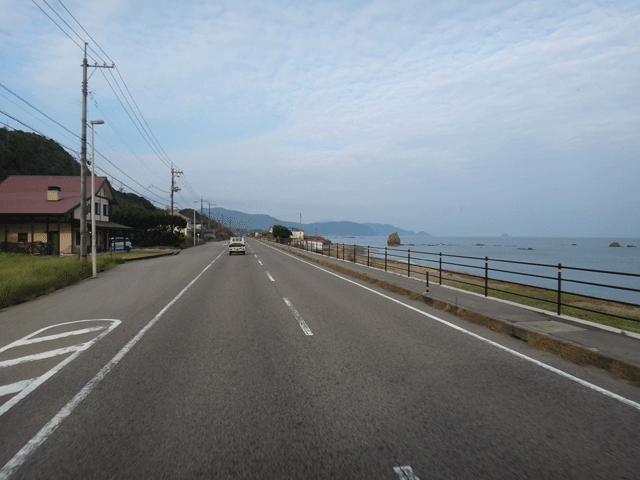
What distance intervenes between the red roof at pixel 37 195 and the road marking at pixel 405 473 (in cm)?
3453

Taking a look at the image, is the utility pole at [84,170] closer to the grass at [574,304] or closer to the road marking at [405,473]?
the grass at [574,304]

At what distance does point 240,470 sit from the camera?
2660mm

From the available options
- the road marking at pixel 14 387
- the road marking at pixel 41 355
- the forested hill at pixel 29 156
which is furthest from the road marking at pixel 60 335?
the forested hill at pixel 29 156

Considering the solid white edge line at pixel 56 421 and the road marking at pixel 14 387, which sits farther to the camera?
the road marking at pixel 14 387

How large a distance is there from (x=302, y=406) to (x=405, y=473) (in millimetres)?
1301

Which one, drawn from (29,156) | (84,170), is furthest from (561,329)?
(29,156)

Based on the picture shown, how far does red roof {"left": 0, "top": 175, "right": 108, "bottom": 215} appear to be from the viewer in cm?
3091

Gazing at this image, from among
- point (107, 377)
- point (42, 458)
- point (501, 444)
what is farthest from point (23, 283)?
point (501, 444)

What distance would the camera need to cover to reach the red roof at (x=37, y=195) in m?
30.9

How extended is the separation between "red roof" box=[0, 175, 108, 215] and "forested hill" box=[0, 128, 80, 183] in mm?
23896

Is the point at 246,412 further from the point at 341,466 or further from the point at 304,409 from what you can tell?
the point at 341,466

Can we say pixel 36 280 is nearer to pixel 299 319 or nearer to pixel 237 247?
pixel 299 319

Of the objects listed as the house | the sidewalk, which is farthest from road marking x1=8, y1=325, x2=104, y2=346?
the house

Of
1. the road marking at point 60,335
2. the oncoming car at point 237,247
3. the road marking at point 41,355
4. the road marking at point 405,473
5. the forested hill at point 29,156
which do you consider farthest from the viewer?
the forested hill at point 29,156
